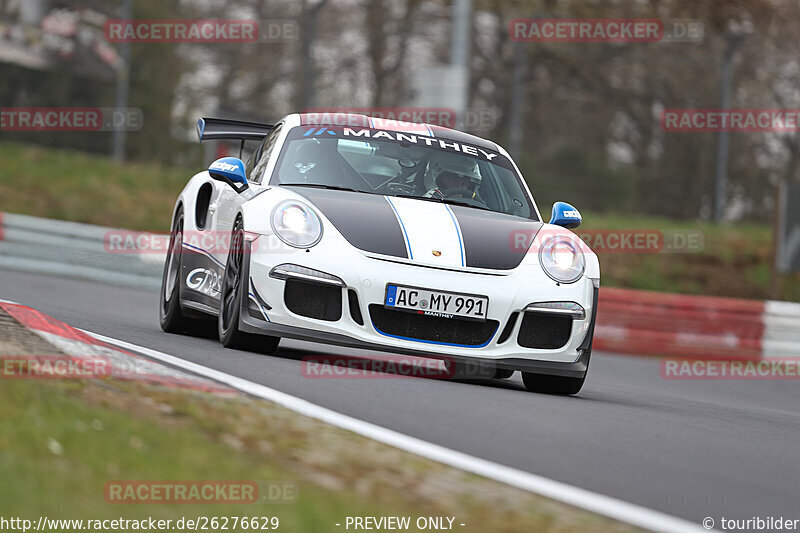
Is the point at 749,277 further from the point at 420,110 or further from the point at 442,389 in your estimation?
the point at 442,389

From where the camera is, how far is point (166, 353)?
6.52m

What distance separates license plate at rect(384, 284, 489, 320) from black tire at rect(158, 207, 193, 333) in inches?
91.4

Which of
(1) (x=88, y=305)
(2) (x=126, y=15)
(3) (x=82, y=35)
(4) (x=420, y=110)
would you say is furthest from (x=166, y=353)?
(3) (x=82, y=35)

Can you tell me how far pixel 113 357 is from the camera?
5.54 metres

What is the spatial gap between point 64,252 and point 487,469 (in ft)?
41.5

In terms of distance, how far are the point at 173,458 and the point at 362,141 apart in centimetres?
446

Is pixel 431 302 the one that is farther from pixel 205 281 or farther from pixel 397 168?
pixel 205 281

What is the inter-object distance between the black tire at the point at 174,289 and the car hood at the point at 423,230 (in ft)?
5.17

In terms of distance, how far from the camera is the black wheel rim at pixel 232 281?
703 cm
